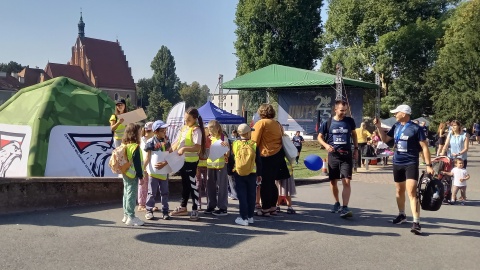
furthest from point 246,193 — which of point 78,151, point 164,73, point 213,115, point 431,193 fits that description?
point 164,73

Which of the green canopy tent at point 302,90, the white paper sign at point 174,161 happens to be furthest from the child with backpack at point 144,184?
the green canopy tent at point 302,90

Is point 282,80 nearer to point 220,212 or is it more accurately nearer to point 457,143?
point 457,143

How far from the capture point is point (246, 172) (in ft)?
22.1

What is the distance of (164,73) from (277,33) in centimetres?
6760

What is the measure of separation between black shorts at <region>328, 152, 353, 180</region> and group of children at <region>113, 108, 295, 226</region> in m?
1.34

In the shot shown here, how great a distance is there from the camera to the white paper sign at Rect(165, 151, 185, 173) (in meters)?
6.87

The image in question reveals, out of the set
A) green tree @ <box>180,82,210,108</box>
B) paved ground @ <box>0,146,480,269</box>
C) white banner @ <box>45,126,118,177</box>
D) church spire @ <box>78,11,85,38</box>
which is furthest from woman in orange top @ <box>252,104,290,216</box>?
church spire @ <box>78,11,85,38</box>

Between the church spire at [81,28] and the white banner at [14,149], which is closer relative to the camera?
the white banner at [14,149]

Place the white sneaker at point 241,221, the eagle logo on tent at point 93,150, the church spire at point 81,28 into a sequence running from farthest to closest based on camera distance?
the church spire at point 81,28 → the eagle logo on tent at point 93,150 → the white sneaker at point 241,221

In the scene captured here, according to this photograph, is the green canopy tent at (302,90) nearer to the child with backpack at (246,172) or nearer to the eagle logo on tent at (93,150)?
the eagle logo on tent at (93,150)

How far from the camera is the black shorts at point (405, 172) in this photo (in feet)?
21.6

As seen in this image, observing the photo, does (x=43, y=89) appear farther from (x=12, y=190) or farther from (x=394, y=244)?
(x=394, y=244)

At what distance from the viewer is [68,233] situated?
19.4ft

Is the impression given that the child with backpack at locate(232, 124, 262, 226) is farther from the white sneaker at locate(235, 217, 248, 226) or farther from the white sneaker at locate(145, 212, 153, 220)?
the white sneaker at locate(145, 212, 153, 220)
